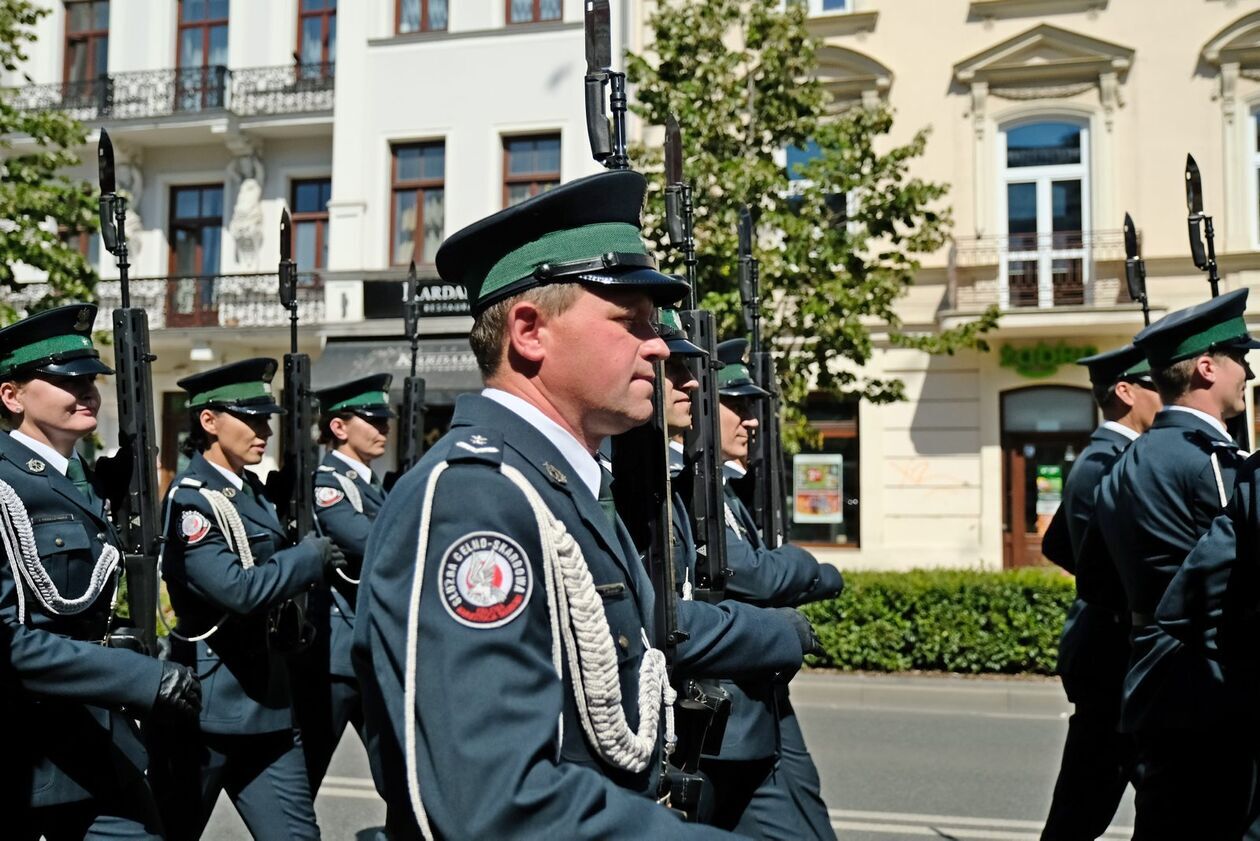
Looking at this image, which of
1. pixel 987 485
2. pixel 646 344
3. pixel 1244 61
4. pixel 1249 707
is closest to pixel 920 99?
pixel 1244 61

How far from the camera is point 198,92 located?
64.9 feet

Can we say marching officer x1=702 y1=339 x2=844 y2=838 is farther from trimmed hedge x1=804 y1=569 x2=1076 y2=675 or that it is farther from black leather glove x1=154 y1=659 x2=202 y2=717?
trimmed hedge x1=804 y1=569 x2=1076 y2=675

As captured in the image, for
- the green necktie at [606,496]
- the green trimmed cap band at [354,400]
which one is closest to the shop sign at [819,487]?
the green trimmed cap band at [354,400]

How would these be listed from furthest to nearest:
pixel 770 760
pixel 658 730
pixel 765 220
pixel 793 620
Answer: pixel 765 220 < pixel 770 760 < pixel 793 620 < pixel 658 730

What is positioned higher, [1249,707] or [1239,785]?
[1249,707]

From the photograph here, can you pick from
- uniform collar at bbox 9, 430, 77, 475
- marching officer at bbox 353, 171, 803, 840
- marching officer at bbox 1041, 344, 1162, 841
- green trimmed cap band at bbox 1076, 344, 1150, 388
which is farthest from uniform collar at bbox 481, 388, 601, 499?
green trimmed cap band at bbox 1076, 344, 1150, 388

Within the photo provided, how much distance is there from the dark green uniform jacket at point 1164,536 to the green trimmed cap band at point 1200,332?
8.8 inches

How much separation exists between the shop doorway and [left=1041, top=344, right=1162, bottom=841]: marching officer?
12123 mm

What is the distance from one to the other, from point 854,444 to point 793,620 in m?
14.9

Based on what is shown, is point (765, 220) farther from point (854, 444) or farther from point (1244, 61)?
point (1244, 61)

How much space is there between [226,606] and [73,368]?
102cm

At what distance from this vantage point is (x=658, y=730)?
1.98 metres

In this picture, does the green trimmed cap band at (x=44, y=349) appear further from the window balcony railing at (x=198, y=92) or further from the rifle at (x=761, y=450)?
the window balcony railing at (x=198, y=92)

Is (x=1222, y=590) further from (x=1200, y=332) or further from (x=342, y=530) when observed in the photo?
(x=342, y=530)
